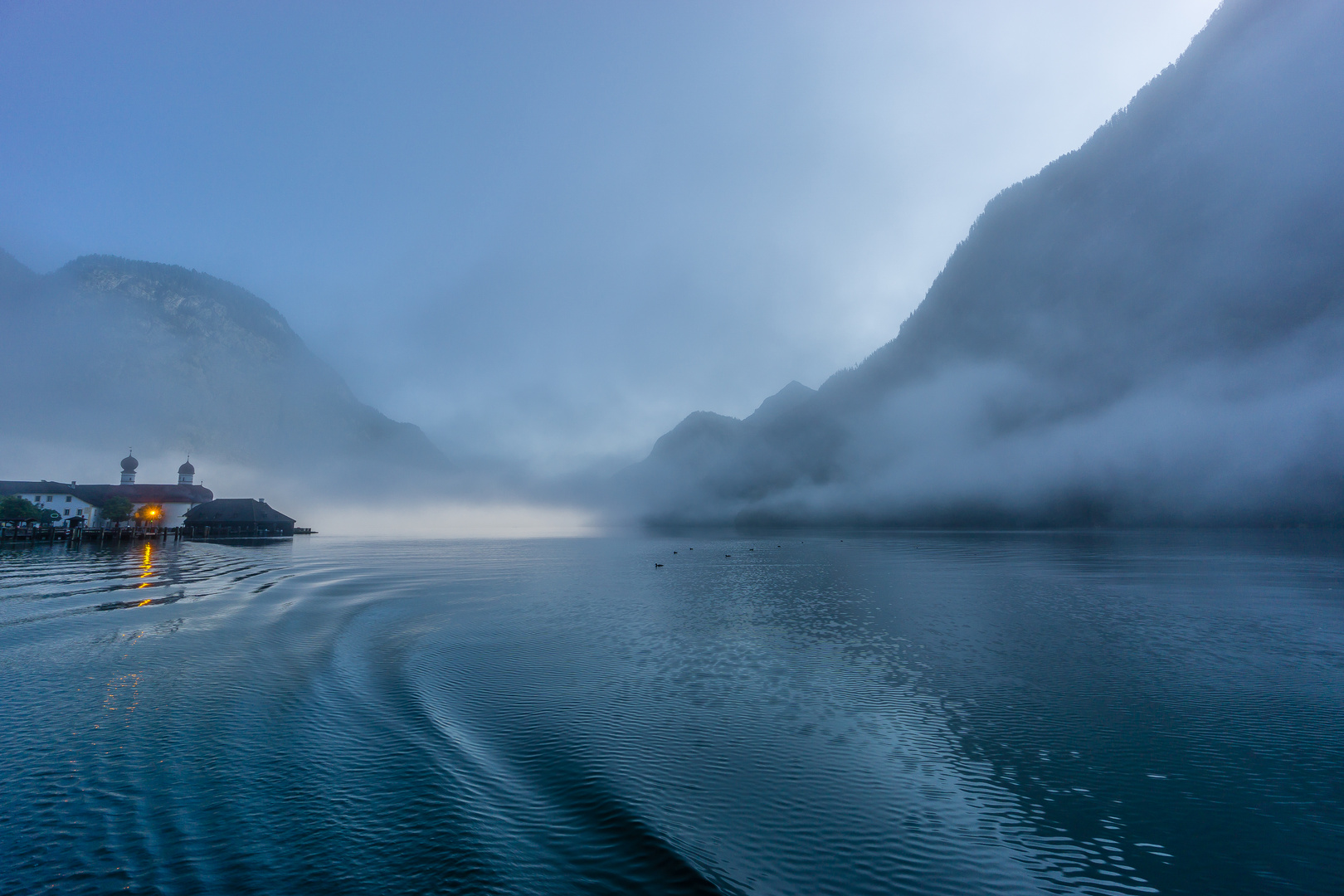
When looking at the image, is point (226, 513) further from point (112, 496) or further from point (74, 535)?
point (74, 535)

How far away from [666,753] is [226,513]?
155 meters

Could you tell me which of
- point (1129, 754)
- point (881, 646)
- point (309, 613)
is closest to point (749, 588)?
point (881, 646)

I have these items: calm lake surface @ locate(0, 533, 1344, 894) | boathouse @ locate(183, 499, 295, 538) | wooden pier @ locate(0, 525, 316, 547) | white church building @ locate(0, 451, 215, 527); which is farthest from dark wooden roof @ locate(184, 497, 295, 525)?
calm lake surface @ locate(0, 533, 1344, 894)

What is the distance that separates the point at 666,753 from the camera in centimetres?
1400

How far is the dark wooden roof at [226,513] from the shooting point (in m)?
133

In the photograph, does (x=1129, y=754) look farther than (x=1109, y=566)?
No

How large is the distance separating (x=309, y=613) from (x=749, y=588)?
99.0 feet

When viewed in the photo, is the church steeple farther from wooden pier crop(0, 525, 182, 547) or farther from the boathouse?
wooden pier crop(0, 525, 182, 547)

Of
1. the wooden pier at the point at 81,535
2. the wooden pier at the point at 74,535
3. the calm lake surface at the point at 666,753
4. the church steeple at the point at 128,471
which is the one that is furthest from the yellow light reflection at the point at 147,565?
the church steeple at the point at 128,471

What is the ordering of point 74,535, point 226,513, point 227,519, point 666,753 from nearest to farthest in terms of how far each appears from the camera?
point 666,753, point 74,535, point 227,519, point 226,513

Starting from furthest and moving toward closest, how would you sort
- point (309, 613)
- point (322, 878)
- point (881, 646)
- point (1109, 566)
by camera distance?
point (1109, 566) < point (309, 613) < point (881, 646) < point (322, 878)

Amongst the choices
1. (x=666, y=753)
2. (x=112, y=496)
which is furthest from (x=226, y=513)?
(x=666, y=753)

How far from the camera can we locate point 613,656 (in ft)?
78.8

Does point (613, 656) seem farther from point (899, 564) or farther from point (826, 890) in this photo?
point (899, 564)
